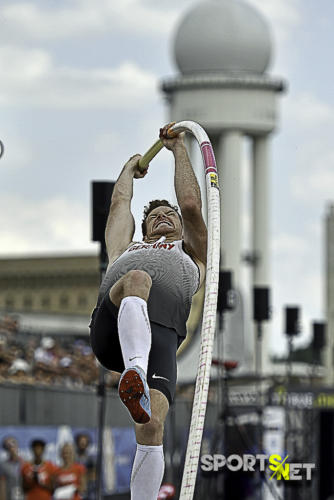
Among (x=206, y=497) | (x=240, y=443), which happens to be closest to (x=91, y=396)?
(x=240, y=443)

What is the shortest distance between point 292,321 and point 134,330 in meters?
20.2

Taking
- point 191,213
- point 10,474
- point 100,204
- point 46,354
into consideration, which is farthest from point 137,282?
point 46,354

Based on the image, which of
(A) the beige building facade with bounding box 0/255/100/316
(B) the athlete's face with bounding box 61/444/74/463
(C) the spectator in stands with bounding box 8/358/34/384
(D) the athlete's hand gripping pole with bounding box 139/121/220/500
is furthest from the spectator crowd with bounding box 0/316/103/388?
(A) the beige building facade with bounding box 0/255/100/316

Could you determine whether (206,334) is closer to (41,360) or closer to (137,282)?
(137,282)

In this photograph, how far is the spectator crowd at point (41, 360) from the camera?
70.2 feet

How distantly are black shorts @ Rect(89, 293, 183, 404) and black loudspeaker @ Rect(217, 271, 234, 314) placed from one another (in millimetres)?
11386

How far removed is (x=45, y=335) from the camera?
2823 centimetres

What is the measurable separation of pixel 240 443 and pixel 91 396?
290 centimetres

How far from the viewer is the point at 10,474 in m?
18.1

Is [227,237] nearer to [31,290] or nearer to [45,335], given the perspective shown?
[31,290]

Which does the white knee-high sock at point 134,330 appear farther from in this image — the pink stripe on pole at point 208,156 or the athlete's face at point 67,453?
the athlete's face at point 67,453

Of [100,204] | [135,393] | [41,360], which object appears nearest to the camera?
[135,393]

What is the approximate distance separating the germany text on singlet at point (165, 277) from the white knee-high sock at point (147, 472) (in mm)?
657

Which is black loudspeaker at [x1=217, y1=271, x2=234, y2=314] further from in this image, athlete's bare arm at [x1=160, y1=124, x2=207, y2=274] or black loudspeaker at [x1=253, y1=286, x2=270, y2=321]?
athlete's bare arm at [x1=160, y1=124, x2=207, y2=274]
